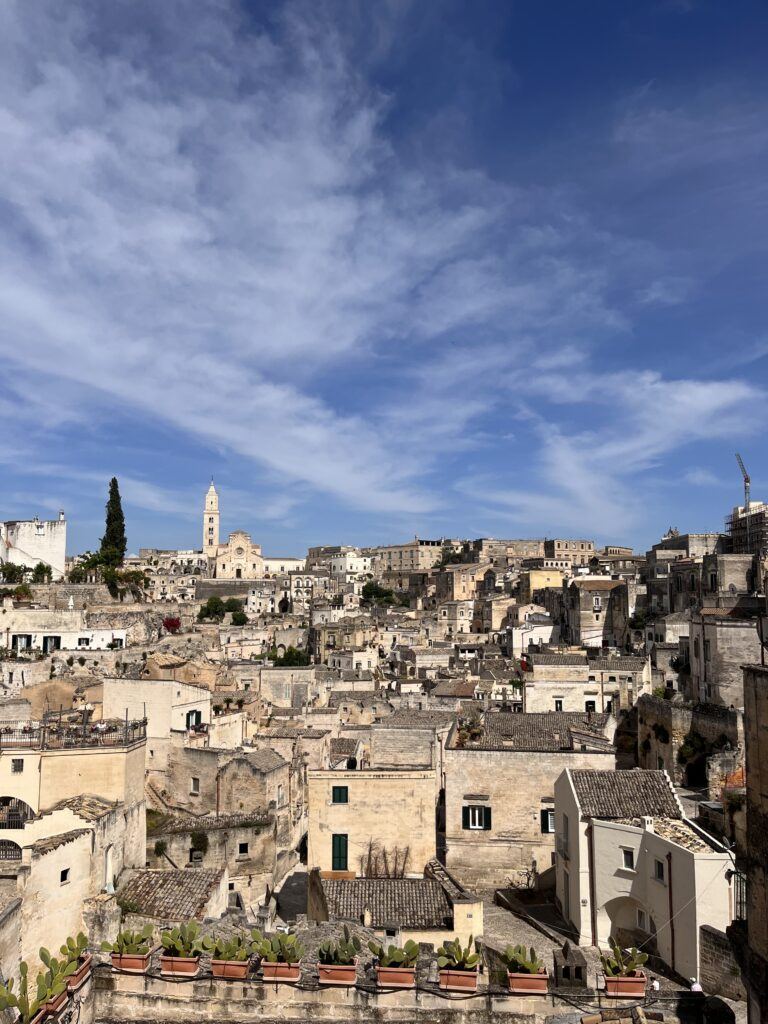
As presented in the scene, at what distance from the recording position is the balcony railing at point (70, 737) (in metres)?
19.2

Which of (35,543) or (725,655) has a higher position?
(35,543)

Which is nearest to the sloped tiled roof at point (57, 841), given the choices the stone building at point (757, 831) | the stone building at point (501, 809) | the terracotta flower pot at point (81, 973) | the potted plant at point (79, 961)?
the potted plant at point (79, 961)

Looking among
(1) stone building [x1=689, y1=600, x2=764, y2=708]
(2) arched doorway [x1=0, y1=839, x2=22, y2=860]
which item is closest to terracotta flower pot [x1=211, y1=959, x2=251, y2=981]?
(2) arched doorway [x1=0, y1=839, x2=22, y2=860]

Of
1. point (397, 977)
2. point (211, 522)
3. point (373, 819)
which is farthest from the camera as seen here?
point (211, 522)

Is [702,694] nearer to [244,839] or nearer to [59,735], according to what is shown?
Answer: [244,839]

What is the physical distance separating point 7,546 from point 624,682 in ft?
227

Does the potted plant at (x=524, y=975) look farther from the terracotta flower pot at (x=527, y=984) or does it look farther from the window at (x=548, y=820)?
the window at (x=548, y=820)

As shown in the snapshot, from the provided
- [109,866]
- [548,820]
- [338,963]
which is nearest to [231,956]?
[338,963]

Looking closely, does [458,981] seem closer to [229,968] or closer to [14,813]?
[229,968]

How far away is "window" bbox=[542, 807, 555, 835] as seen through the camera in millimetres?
23062

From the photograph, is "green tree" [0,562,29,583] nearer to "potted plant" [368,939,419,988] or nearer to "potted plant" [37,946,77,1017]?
"potted plant" [37,946,77,1017]

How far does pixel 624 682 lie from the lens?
41.4 metres

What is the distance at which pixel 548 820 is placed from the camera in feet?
75.9

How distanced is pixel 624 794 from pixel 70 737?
1447cm
